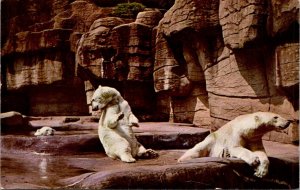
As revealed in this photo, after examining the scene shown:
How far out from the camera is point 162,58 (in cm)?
1269

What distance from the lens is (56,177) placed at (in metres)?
5.34

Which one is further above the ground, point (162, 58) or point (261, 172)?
point (162, 58)

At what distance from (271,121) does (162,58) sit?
288 inches

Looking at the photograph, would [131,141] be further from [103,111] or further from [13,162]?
[13,162]

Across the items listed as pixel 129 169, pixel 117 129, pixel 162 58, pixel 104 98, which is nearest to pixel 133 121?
pixel 117 129

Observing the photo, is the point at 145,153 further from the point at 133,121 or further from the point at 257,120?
the point at 257,120

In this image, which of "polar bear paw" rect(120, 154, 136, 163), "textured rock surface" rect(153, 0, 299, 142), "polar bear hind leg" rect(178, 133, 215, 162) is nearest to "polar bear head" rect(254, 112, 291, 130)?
"polar bear hind leg" rect(178, 133, 215, 162)

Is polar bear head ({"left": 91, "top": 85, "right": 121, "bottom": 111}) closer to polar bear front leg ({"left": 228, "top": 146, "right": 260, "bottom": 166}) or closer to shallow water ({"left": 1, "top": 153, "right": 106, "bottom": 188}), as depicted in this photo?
shallow water ({"left": 1, "top": 153, "right": 106, "bottom": 188})

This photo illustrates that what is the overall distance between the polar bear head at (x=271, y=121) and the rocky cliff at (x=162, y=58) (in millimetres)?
1831

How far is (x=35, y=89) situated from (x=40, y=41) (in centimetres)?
249

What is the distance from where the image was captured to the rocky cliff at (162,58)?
7.84m

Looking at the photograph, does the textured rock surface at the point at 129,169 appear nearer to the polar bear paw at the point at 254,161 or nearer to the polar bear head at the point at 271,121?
the polar bear paw at the point at 254,161

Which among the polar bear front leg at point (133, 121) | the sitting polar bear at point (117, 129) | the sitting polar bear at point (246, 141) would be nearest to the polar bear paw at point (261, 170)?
the sitting polar bear at point (246, 141)

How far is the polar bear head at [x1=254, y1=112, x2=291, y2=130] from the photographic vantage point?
561 cm
